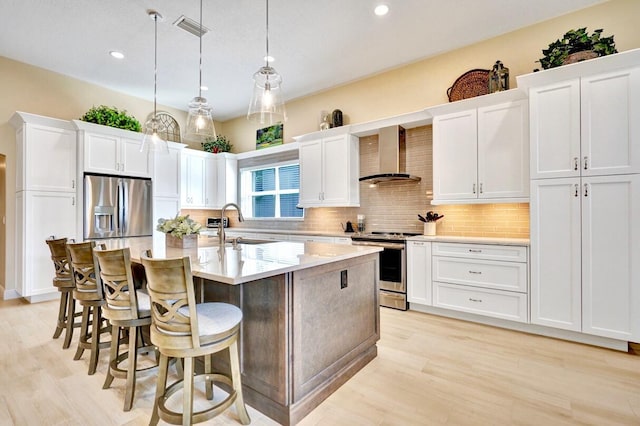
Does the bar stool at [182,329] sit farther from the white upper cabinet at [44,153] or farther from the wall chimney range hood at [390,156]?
the white upper cabinet at [44,153]

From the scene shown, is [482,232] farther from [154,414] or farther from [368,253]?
[154,414]

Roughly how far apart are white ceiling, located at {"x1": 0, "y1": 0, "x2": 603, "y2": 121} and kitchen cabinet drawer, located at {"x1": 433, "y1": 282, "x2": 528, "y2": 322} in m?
2.93

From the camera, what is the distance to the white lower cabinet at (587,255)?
2529mm

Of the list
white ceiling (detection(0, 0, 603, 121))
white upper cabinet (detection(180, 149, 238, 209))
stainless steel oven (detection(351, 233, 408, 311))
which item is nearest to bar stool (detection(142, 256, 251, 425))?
stainless steel oven (detection(351, 233, 408, 311))

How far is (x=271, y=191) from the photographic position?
20.0 ft

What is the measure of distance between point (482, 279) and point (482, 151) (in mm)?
1411

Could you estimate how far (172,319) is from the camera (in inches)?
60.9

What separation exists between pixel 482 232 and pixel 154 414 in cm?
365

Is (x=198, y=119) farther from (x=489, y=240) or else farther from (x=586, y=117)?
(x=586, y=117)

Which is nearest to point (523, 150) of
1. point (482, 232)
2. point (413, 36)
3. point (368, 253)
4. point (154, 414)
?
point (482, 232)

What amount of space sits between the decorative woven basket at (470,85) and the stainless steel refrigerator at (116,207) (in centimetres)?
487

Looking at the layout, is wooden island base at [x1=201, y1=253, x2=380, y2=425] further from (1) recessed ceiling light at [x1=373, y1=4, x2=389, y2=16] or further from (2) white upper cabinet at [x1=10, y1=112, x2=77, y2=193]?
(2) white upper cabinet at [x1=10, y1=112, x2=77, y2=193]

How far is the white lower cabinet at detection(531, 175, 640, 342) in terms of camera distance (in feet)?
8.30

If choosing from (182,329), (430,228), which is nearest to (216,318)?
(182,329)
